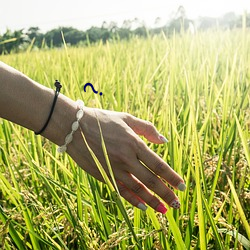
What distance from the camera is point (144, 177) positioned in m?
0.76

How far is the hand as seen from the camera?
763mm

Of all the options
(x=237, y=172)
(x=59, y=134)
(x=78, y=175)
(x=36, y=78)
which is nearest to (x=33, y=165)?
(x=78, y=175)

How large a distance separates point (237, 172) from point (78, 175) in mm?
376

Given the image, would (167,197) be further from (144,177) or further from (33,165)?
(33,165)

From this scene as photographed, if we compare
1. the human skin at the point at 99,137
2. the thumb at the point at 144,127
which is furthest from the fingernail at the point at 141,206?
the thumb at the point at 144,127

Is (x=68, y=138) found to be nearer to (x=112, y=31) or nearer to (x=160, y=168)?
(x=160, y=168)

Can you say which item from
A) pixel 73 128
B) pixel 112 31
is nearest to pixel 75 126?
pixel 73 128

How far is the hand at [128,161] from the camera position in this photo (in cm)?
76

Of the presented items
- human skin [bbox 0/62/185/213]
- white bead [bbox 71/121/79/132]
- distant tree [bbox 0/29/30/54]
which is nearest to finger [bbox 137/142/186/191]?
human skin [bbox 0/62/185/213]

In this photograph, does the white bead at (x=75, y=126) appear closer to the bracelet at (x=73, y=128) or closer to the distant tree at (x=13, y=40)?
the bracelet at (x=73, y=128)

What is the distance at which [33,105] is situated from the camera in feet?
2.70

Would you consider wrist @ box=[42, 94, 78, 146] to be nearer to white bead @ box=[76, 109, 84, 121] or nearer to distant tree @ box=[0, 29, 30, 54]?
white bead @ box=[76, 109, 84, 121]

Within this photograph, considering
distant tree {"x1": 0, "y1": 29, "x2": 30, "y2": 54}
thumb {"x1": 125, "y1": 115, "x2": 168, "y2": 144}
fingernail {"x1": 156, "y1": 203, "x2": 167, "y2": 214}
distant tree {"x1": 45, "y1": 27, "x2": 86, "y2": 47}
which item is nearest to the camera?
fingernail {"x1": 156, "y1": 203, "x2": 167, "y2": 214}

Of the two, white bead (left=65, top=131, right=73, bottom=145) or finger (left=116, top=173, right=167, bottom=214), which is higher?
white bead (left=65, top=131, right=73, bottom=145)
